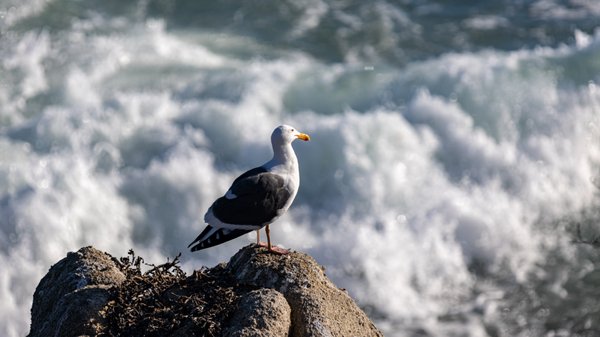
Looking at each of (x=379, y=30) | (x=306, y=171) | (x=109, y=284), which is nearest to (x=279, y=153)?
(x=109, y=284)

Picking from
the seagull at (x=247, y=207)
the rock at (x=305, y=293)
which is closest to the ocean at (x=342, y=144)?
the seagull at (x=247, y=207)

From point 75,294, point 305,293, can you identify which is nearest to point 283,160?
point 305,293

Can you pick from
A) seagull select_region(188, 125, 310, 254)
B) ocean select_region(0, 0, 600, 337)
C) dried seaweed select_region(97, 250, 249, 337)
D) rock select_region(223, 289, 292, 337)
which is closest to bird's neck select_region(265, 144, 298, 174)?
seagull select_region(188, 125, 310, 254)

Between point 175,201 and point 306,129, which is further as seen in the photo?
point 306,129

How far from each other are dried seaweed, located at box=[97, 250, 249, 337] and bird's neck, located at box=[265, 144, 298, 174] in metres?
1.05

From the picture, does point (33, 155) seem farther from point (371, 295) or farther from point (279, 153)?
point (279, 153)

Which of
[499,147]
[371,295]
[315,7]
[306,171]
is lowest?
[371,295]

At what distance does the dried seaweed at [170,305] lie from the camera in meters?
4.18

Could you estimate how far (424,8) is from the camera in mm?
14375

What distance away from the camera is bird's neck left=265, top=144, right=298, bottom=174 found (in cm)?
545

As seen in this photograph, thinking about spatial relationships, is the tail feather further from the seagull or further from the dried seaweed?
the dried seaweed

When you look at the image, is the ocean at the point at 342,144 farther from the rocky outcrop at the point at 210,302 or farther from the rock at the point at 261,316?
the rock at the point at 261,316

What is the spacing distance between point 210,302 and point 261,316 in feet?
0.95

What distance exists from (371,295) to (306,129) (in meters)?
2.80
